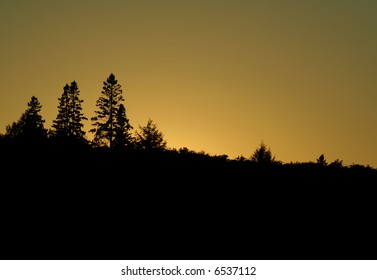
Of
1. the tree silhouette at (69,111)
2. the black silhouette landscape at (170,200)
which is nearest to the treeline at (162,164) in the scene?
the black silhouette landscape at (170,200)

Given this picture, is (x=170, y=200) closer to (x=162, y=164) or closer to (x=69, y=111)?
(x=162, y=164)

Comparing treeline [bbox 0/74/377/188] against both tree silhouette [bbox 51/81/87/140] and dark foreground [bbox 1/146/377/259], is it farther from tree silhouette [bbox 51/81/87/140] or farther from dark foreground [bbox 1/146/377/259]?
tree silhouette [bbox 51/81/87/140]

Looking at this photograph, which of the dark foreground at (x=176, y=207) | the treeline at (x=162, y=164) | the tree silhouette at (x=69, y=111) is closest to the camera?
the dark foreground at (x=176, y=207)

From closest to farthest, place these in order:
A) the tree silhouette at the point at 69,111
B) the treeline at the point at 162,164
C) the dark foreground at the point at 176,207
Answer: the dark foreground at the point at 176,207
the treeline at the point at 162,164
the tree silhouette at the point at 69,111

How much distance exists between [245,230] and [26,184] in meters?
8.42

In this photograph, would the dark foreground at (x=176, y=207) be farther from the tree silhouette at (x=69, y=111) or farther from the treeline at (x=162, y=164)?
the tree silhouette at (x=69, y=111)

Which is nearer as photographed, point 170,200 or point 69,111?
point 170,200

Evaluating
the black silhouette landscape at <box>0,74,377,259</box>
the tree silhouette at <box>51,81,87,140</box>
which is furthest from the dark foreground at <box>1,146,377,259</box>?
the tree silhouette at <box>51,81,87,140</box>

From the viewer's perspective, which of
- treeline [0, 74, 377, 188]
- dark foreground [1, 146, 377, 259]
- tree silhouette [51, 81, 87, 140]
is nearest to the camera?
dark foreground [1, 146, 377, 259]

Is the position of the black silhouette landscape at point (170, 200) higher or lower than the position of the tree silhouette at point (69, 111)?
lower

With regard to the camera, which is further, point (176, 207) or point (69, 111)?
point (69, 111)

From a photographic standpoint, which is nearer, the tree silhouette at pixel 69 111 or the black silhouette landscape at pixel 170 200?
the black silhouette landscape at pixel 170 200

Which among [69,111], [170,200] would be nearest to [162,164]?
[170,200]
